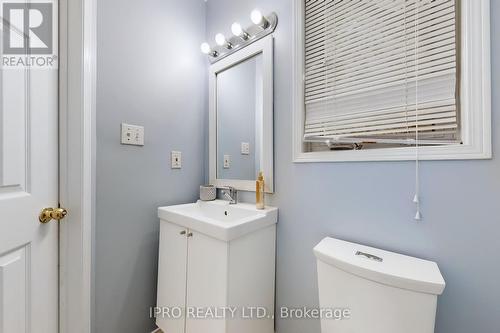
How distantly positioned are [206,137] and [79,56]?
0.82 metres

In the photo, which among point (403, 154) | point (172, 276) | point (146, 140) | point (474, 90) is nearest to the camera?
point (474, 90)

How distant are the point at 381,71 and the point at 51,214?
1549 mm

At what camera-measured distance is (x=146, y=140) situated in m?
1.27

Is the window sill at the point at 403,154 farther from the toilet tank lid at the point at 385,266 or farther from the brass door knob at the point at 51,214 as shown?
the brass door knob at the point at 51,214

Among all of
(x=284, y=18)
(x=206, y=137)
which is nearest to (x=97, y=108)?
(x=206, y=137)

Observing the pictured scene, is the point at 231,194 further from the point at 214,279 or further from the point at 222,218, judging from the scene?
the point at 214,279

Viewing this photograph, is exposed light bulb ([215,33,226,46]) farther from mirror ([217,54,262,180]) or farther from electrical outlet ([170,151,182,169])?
electrical outlet ([170,151,182,169])

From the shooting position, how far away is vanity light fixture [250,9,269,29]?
117cm

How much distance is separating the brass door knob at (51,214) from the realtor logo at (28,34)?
0.60 meters

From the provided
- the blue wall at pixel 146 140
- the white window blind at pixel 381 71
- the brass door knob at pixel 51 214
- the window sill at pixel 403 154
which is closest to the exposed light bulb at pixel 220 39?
the blue wall at pixel 146 140

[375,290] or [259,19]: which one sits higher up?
[259,19]

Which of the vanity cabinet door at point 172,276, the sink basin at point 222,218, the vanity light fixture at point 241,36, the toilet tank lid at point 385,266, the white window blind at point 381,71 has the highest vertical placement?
the vanity light fixture at point 241,36

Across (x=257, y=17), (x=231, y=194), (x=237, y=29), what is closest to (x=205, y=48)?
(x=237, y=29)

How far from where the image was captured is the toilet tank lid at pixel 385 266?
0.62 m
